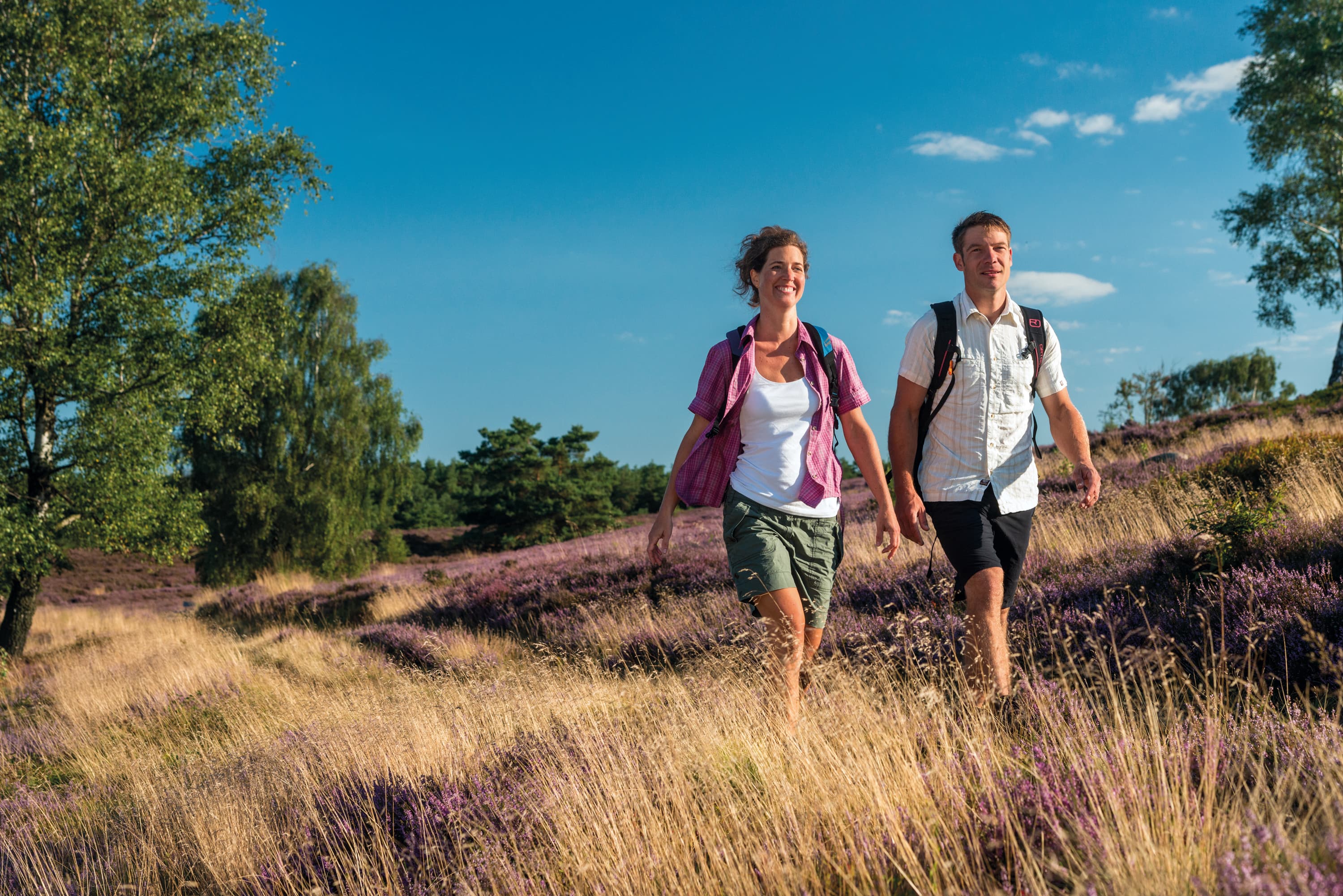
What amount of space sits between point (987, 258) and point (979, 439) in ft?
2.82

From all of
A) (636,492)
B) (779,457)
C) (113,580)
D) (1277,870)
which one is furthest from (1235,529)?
(636,492)

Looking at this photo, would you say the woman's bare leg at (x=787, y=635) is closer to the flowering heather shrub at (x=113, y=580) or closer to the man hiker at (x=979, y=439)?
the man hiker at (x=979, y=439)

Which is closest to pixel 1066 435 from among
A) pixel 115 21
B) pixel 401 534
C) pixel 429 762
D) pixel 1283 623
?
pixel 1283 623

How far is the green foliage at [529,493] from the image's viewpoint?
1394 inches

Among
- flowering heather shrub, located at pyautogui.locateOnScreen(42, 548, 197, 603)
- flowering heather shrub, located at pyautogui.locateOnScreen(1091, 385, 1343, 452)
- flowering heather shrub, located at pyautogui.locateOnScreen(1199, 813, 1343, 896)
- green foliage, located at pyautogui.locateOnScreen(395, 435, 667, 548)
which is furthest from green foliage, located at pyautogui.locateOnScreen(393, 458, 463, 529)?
flowering heather shrub, located at pyautogui.locateOnScreen(1199, 813, 1343, 896)

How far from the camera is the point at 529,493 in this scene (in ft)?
117

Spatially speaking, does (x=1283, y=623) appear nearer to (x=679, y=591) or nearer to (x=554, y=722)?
(x=554, y=722)

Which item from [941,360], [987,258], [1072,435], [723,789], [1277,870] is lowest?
[723,789]

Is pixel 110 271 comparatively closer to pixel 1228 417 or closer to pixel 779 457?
pixel 779 457

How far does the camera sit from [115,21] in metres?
13.7

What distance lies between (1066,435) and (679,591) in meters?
6.69

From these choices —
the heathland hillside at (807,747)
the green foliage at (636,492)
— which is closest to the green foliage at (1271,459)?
the heathland hillside at (807,747)

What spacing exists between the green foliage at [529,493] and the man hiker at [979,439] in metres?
31.7

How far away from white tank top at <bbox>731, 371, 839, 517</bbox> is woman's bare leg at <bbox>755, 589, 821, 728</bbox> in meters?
0.42
